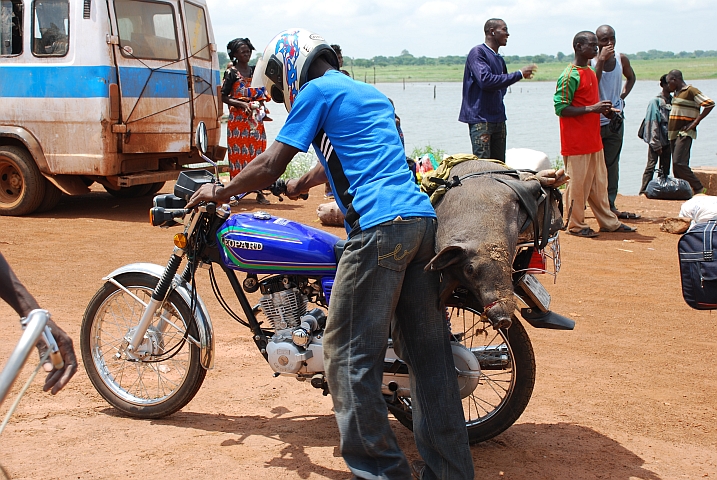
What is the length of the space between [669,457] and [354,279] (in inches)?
70.0

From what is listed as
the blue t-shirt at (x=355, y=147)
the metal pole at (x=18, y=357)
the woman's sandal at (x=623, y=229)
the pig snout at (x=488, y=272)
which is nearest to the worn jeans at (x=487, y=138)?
the woman's sandal at (x=623, y=229)

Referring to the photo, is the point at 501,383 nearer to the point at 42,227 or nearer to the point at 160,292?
the point at 160,292

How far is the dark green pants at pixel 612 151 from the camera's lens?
9297mm

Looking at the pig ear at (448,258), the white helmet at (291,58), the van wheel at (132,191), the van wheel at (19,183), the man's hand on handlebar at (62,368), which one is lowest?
the van wheel at (132,191)

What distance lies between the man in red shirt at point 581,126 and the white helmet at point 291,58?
5.19 m

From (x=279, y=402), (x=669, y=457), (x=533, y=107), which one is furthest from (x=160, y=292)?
(x=533, y=107)

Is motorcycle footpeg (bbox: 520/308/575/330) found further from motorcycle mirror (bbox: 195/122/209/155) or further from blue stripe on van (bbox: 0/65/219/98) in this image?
blue stripe on van (bbox: 0/65/219/98)

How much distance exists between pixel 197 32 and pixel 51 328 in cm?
850

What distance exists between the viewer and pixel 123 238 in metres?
8.51

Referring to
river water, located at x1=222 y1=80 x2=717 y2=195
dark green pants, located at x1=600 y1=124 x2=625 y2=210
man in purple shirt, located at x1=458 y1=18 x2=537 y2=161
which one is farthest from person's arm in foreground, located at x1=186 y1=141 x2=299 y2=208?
river water, located at x1=222 y1=80 x2=717 y2=195

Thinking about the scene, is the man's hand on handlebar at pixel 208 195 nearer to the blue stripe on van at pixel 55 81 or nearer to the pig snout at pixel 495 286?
the pig snout at pixel 495 286

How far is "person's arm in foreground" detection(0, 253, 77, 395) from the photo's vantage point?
7.69 feet

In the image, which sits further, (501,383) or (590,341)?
(590,341)

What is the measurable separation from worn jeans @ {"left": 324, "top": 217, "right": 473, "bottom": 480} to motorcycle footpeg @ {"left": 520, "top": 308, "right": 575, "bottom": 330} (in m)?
0.49
